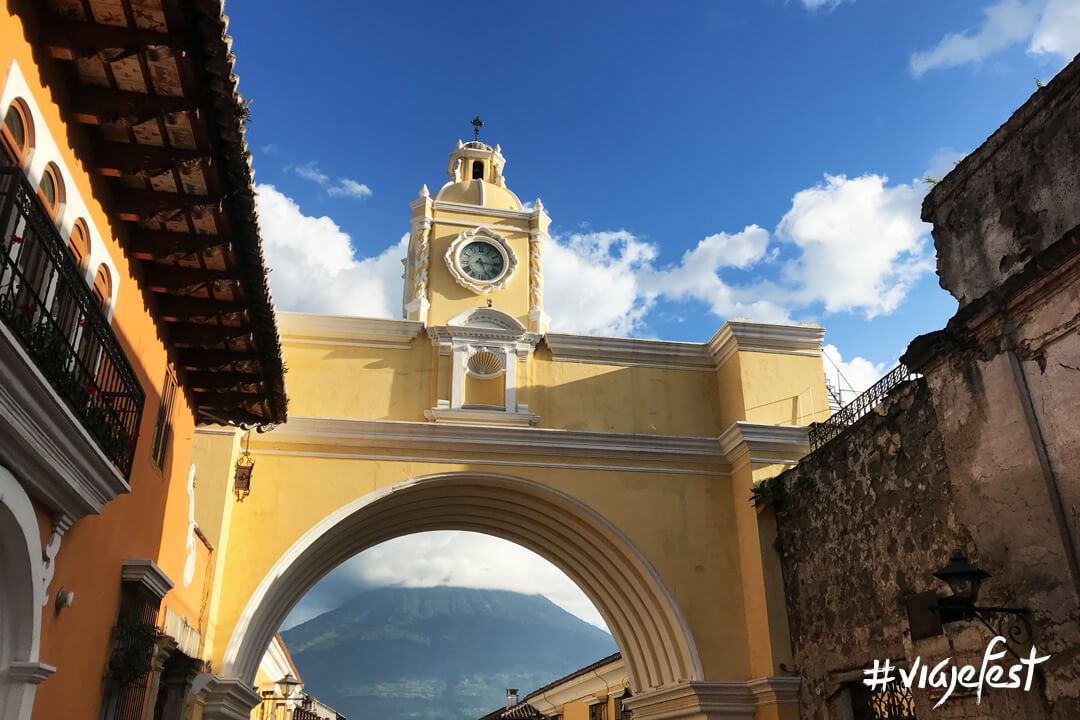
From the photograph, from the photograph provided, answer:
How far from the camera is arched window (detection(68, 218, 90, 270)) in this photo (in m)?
5.55

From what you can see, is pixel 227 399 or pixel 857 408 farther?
pixel 857 408

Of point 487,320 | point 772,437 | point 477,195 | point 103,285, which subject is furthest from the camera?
point 477,195

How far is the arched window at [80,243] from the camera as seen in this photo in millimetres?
5555

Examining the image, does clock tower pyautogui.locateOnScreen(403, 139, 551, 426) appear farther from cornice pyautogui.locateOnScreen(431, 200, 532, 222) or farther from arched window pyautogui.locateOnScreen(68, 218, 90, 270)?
arched window pyautogui.locateOnScreen(68, 218, 90, 270)

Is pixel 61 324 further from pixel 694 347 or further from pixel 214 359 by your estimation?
pixel 694 347

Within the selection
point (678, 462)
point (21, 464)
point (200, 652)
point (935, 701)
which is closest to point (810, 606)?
point (678, 462)

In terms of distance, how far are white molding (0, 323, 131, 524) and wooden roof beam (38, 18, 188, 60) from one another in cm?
189

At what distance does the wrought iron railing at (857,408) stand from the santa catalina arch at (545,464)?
617 millimetres

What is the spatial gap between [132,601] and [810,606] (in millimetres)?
7766

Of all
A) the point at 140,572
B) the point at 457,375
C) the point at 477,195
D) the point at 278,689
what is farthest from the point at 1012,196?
the point at 278,689

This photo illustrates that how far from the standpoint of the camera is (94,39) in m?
4.93

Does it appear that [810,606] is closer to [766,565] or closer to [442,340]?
[766,565]

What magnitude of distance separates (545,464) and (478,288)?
3.19 meters

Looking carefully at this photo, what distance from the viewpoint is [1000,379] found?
18.9 feet
